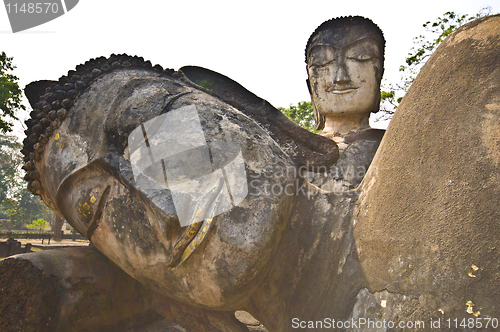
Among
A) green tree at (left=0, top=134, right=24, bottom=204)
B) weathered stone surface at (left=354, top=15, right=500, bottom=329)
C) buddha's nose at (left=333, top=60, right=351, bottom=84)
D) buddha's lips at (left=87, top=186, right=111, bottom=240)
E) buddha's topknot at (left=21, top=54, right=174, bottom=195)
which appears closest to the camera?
weathered stone surface at (left=354, top=15, right=500, bottom=329)

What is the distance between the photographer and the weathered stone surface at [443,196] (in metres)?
1.25

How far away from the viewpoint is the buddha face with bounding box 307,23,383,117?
7.94ft

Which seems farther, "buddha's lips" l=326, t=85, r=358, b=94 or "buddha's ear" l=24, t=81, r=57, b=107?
"buddha's lips" l=326, t=85, r=358, b=94

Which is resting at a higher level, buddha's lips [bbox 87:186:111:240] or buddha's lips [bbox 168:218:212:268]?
buddha's lips [bbox 87:186:111:240]

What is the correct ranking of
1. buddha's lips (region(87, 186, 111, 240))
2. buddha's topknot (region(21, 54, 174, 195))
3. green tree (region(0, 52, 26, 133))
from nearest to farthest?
buddha's lips (region(87, 186, 111, 240)) → buddha's topknot (region(21, 54, 174, 195)) → green tree (region(0, 52, 26, 133))

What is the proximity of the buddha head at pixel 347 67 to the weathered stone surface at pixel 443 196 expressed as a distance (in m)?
0.88

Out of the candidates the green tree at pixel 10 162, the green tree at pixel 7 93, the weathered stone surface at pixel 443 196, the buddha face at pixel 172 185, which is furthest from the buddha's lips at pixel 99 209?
the green tree at pixel 10 162

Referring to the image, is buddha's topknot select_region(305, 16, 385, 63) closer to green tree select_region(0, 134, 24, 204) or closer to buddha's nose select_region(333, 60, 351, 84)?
buddha's nose select_region(333, 60, 351, 84)

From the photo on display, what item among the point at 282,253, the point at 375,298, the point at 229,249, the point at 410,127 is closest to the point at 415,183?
the point at 410,127

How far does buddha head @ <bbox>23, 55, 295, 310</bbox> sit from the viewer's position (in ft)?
4.69

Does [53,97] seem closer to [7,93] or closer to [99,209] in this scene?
[99,209]

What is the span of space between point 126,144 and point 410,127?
1.23 metres

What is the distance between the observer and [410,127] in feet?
4.96

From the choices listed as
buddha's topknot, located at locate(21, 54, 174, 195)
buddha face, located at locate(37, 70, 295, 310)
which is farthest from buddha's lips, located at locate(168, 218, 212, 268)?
buddha's topknot, located at locate(21, 54, 174, 195)
